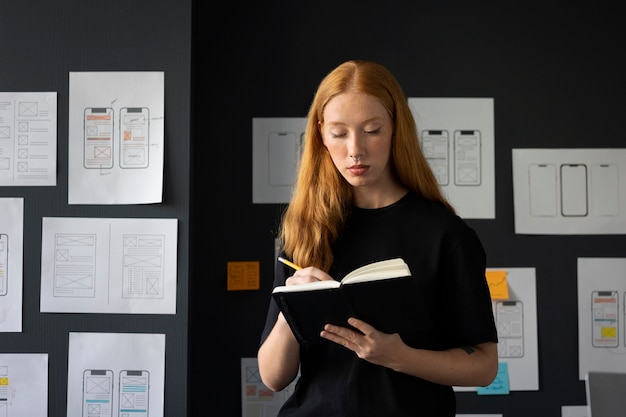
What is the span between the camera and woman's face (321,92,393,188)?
58.4 inches

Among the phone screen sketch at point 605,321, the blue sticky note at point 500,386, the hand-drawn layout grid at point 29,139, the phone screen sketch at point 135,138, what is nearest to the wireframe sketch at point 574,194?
the phone screen sketch at point 605,321

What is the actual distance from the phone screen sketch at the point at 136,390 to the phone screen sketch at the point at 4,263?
1.48 ft

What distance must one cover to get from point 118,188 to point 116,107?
254 millimetres

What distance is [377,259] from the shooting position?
1.48 metres

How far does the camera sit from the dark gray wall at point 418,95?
2.70 meters

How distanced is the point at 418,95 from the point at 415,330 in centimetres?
151

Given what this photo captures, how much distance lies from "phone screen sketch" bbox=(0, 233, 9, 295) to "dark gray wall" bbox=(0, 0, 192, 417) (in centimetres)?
6

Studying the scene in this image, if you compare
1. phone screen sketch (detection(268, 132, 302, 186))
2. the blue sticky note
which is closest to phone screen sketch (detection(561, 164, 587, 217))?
the blue sticky note

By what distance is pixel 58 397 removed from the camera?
2.34m

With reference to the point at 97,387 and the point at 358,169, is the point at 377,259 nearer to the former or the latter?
the point at 358,169

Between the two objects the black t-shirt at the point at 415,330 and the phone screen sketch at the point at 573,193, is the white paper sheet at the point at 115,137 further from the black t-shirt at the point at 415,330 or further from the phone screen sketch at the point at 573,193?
the phone screen sketch at the point at 573,193

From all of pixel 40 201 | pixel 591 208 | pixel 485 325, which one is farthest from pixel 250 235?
pixel 485 325

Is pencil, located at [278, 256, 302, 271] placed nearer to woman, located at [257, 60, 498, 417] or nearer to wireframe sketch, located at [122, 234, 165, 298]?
woman, located at [257, 60, 498, 417]

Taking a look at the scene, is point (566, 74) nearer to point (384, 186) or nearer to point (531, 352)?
point (531, 352)
